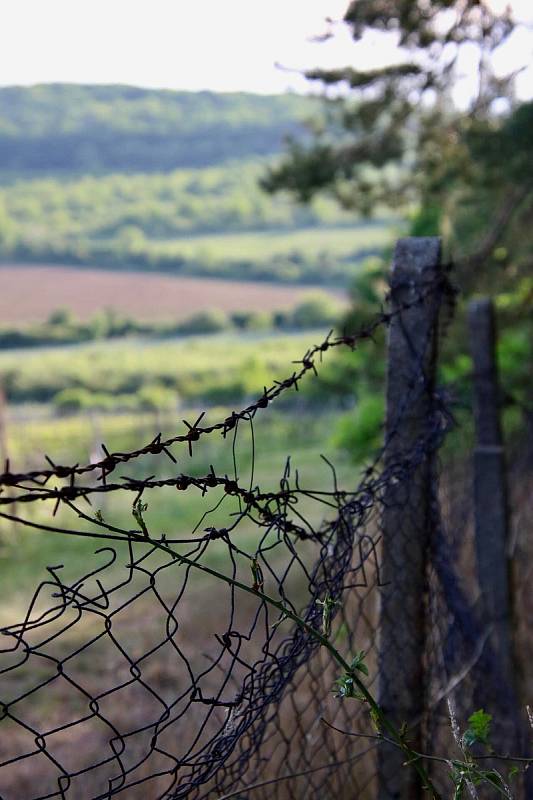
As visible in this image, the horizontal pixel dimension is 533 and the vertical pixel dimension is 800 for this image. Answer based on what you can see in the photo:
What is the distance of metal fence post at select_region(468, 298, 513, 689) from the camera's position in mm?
3334

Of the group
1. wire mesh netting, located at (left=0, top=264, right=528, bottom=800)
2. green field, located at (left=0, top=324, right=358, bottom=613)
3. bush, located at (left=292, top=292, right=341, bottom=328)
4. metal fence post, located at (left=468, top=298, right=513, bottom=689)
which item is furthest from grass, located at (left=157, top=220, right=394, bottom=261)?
wire mesh netting, located at (left=0, top=264, right=528, bottom=800)

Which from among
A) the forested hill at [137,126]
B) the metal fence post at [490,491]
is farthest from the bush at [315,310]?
the metal fence post at [490,491]

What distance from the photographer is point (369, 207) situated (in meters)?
10.6

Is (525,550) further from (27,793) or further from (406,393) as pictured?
(406,393)

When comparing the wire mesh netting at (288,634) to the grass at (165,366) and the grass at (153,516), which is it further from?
the grass at (165,366)

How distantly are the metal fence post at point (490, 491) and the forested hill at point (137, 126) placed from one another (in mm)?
106401

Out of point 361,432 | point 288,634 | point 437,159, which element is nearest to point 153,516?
point 361,432

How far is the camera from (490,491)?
3.42 m

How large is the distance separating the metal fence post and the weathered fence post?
1.05 metres

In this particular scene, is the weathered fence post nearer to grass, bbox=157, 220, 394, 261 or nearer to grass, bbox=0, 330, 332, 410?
grass, bbox=0, 330, 332, 410

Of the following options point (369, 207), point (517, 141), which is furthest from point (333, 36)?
point (369, 207)

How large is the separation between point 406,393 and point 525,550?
3.84 meters

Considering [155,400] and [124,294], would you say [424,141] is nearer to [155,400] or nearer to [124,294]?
[155,400]

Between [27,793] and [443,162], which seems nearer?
[27,793]
